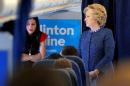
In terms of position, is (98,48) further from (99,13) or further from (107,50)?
(99,13)

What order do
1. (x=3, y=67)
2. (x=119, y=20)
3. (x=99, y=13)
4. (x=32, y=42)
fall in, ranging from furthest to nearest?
(x=119, y=20) → (x=99, y=13) → (x=32, y=42) → (x=3, y=67)

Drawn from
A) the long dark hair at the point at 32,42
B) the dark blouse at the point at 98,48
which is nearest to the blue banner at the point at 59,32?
the long dark hair at the point at 32,42

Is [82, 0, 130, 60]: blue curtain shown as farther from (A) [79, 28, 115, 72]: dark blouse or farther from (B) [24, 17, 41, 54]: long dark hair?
(A) [79, 28, 115, 72]: dark blouse

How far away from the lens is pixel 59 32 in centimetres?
471

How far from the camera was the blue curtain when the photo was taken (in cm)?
466

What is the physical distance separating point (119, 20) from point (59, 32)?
801mm

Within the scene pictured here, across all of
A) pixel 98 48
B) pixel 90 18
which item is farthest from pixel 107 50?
pixel 90 18

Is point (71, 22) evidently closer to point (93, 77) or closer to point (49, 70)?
point (93, 77)

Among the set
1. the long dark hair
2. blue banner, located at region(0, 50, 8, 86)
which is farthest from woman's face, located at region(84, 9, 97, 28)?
blue banner, located at region(0, 50, 8, 86)

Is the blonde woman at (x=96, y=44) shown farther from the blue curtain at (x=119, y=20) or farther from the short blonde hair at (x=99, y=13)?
the blue curtain at (x=119, y=20)

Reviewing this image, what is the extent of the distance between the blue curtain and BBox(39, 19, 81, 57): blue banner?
0.44 ft

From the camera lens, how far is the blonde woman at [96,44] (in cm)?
300

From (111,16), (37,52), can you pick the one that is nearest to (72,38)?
(111,16)

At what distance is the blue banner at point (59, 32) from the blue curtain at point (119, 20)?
0.13 metres
